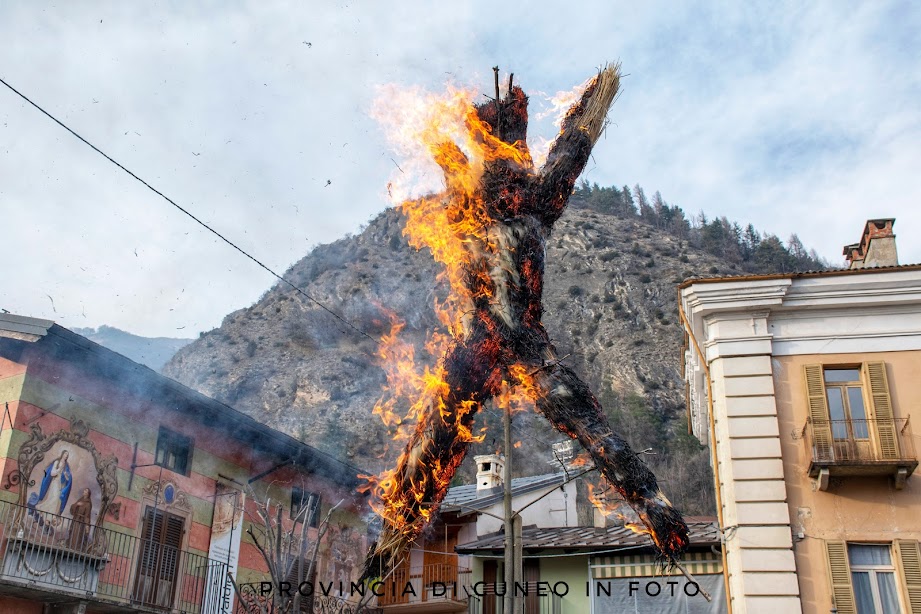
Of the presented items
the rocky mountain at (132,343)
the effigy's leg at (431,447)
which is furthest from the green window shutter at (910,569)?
the rocky mountain at (132,343)

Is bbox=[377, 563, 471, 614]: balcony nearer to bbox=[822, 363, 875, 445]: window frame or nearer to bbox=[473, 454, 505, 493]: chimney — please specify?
bbox=[473, 454, 505, 493]: chimney

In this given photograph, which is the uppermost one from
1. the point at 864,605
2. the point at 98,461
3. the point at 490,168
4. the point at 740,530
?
the point at 490,168

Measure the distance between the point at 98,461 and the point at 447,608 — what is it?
1020 centimetres

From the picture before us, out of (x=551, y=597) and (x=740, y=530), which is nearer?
(x=740, y=530)

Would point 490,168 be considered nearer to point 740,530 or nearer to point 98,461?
point 740,530

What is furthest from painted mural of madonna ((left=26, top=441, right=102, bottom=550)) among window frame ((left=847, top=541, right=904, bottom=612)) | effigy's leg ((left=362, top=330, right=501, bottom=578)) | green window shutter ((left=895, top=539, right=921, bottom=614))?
green window shutter ((left=895, top=539, right=921, bottom=614))

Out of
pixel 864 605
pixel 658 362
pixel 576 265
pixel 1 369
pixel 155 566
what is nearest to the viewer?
pixel 864 605

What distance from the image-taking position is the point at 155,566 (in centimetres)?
1584

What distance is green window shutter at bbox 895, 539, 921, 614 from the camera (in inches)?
484

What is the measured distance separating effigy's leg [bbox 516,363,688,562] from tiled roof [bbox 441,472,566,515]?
1026 centimetres

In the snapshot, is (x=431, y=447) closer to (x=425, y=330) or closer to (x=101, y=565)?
(x=101, y=565)

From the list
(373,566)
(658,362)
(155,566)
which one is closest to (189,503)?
(155,566)

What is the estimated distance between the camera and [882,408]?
13.4 metres

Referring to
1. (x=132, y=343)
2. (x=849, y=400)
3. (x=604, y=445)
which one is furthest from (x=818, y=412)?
(x=132, y=343)
